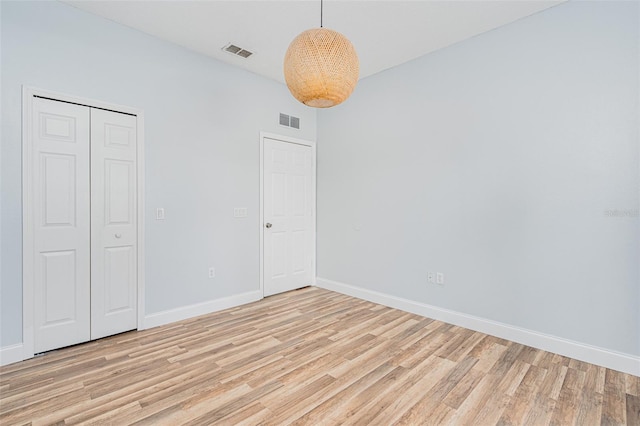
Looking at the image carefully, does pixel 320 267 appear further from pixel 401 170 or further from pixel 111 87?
pixel 111 87

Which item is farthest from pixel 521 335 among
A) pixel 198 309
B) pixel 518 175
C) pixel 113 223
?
pixel 113 223

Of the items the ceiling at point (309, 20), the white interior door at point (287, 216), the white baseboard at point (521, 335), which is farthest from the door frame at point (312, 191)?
the ceiling at point (309, 20)

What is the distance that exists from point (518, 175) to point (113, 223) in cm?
388

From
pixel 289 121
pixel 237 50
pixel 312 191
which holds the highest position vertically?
pixel 237 50

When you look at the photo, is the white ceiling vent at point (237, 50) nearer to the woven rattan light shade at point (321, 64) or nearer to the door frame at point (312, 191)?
the door frame at point (312, 191)

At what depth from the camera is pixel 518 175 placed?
2.83 meters

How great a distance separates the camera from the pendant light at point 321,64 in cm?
178

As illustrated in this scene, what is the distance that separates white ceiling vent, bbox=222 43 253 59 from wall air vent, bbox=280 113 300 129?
0.96m

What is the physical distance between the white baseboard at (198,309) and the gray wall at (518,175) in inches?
61.3

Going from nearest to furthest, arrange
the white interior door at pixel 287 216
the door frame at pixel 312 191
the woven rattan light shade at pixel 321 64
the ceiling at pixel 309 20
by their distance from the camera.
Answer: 1. the woven rattan light shade at pixel 321 64
2. the ceiling at pixel 309 20
3. the door frame at pixel 312 191
4. the white interior door at pixel 287 216

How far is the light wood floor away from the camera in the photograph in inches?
72.0

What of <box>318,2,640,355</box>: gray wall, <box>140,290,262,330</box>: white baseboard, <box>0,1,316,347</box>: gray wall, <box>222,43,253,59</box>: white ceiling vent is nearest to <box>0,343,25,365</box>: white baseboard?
<box>0,1,316,347</box>: gray wall

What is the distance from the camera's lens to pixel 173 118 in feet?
10.7

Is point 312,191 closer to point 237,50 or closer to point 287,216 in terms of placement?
point 287,216
